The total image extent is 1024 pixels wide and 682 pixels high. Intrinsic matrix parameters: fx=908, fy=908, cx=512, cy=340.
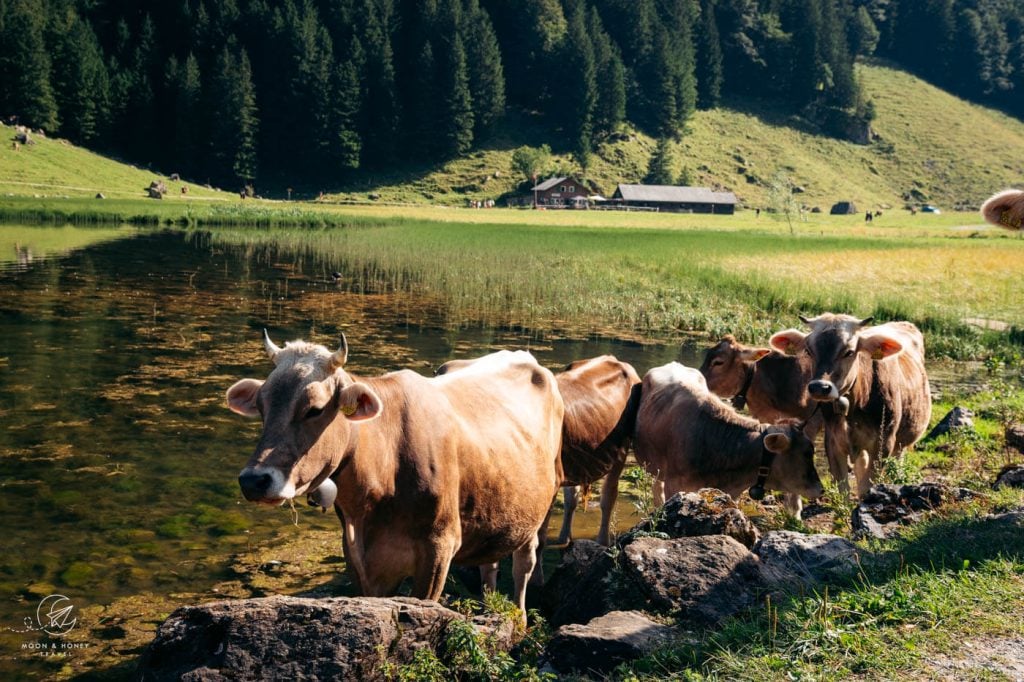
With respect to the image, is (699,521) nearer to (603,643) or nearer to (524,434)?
(524,434)

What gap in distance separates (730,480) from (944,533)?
2354mm

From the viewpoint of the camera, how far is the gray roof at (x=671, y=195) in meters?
134

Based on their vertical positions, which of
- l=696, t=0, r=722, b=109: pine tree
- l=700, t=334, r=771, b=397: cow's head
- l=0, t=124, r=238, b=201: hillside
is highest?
l=696, t=0, r=722, b=109: pine tree

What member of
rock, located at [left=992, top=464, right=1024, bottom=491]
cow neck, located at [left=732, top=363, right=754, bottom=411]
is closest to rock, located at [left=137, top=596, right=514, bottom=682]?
rock, located at [left=992, top=464, right=1024, bottom=491]

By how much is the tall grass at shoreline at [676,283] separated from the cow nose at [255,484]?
1805 cm

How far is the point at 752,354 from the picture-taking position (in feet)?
36.4

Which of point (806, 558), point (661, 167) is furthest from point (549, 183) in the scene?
point (806, 558)

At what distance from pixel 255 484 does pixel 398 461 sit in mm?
1045

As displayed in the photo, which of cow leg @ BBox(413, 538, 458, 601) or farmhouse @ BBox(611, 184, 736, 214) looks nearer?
cow leg @ BBox(413, 538, 458, 601)

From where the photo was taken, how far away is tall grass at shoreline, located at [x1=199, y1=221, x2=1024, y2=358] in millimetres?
23984

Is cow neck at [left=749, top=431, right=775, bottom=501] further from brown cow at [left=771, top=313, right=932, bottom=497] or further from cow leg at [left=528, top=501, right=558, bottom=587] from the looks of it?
cow leg at [left=528, top=501, right=558, bottom=587]

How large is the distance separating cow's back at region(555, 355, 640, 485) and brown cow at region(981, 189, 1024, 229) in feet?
13.0

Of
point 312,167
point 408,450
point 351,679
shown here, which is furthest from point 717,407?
point 312,167

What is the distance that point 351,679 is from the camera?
4.86 meters
